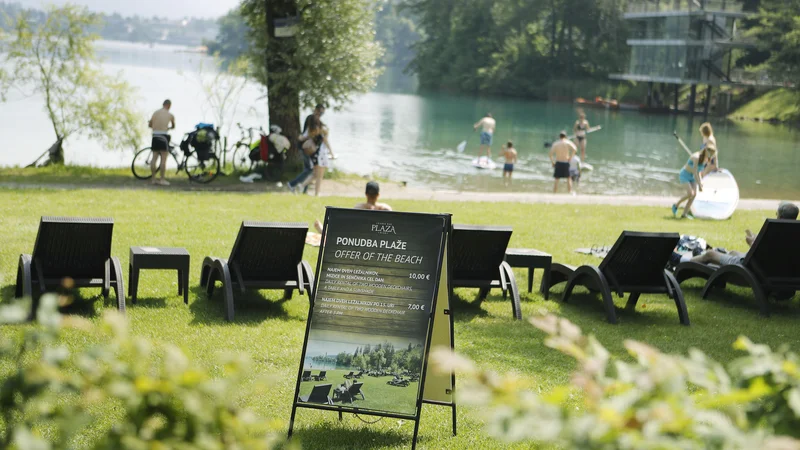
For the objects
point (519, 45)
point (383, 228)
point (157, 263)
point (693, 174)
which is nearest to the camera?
point (383, 228)

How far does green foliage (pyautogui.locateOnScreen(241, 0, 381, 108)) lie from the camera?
824 inches

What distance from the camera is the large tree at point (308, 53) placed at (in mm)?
20922

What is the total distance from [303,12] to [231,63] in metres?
3.42

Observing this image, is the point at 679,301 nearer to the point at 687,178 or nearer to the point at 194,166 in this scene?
the point at 687,178

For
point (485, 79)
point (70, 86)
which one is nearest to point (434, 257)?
point (70, 86)

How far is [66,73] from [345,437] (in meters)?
18.3

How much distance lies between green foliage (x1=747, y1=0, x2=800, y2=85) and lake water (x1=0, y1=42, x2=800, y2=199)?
414cm

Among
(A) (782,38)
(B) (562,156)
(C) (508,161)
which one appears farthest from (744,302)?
(A) (782,38)

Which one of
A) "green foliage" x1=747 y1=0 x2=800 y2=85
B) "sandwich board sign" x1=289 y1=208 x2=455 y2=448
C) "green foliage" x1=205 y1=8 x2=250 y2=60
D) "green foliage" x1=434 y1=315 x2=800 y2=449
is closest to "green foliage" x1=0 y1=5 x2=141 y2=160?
"sandwich board sign" x1=289 y1=208 x2=455 y2=448

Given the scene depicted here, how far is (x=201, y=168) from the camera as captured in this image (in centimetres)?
1955

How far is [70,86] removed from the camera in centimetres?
2169

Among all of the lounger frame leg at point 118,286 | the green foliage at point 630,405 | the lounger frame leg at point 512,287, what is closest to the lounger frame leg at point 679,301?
the lounger frame leg at point 512,287

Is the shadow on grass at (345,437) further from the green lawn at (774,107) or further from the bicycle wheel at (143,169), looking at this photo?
the green lawn at (774,107)

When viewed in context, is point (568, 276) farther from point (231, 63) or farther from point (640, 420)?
point (231, 63)
